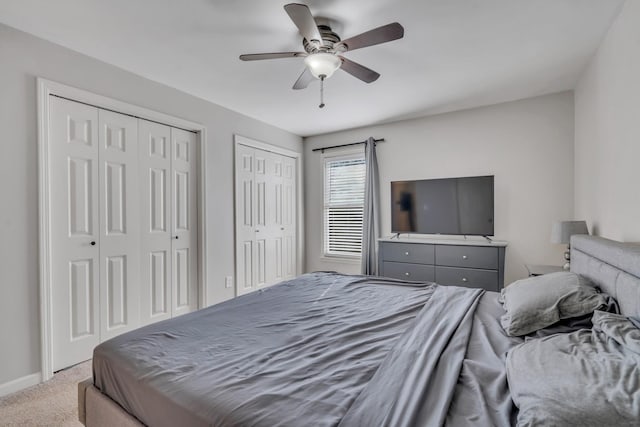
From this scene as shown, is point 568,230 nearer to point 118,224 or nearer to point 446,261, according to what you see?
point 446,261

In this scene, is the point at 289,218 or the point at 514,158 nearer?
the point at 514,158

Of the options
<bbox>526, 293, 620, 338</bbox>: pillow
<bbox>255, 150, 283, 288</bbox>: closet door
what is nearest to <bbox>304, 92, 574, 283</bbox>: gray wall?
<bbox>255, 150, 283, 288</bbox>: closet door

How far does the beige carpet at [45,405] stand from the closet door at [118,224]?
46 centimetres

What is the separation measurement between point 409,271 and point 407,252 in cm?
23

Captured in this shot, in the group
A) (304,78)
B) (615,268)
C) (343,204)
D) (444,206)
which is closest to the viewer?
(615,268)

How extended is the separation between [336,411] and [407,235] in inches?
136

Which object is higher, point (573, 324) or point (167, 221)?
point (167, 221)

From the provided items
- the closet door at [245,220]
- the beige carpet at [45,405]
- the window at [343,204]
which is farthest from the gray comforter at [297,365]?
the window at [343,204]

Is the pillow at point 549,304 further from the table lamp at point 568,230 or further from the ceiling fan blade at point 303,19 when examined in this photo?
the ceiling fan blade at point 303,19

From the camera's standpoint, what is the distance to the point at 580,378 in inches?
32.2

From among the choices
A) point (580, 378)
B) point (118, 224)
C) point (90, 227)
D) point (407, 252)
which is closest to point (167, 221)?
point (118, 224)

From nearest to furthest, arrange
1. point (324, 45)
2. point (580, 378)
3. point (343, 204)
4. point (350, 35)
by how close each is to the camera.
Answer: point (580, 378)
point (324, 45)
point (350, 35)
point (343, 204)

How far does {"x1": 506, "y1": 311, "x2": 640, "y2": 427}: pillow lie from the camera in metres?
0.69

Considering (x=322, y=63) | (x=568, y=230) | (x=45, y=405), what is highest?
(x=322, y=63)
